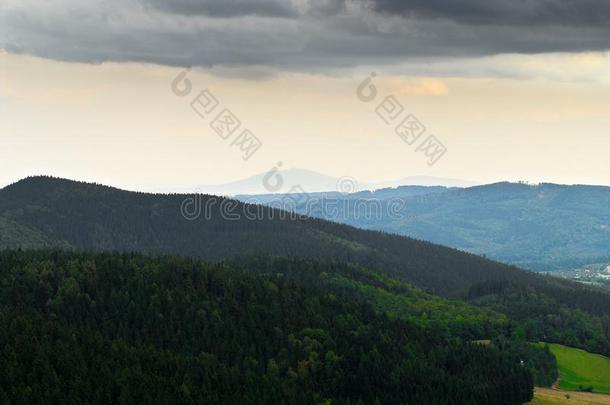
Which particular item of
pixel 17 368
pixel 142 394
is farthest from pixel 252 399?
pixel 17 368

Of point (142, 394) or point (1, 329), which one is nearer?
point (142, 394)

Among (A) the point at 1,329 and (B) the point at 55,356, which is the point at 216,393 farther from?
(A) the point at 1,329

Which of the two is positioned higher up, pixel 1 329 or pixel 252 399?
pixel 1 329

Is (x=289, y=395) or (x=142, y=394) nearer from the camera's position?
(x=142, y=394)

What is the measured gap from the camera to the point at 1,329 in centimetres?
19938

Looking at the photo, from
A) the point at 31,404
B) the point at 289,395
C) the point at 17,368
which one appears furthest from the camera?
the point at 289,395

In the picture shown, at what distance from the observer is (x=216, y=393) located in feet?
607

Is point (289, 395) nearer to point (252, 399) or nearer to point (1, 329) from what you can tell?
point (252, 399)

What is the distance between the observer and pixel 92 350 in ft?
650

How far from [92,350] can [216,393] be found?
34.2 m

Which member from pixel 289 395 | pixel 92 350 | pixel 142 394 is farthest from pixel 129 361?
pixel 289 395

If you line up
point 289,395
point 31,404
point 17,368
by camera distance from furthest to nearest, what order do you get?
point 289,395 → point 17,368 → point 31,404

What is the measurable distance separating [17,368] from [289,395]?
6064cm

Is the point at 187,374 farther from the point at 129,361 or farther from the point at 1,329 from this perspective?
the point at 1,329
